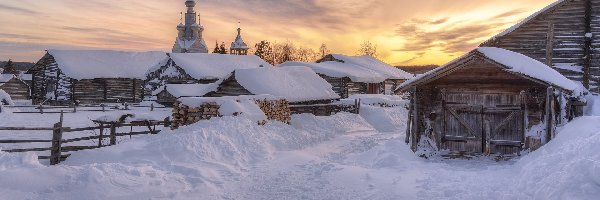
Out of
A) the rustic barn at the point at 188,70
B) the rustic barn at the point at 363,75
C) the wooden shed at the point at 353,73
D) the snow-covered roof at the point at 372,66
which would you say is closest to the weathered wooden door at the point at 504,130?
the rustic barn at the point at 188,70

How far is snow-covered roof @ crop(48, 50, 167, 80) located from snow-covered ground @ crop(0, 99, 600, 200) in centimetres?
3166

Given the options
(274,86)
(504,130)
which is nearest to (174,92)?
(274,86)

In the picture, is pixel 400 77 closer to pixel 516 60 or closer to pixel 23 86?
pixel 516 60

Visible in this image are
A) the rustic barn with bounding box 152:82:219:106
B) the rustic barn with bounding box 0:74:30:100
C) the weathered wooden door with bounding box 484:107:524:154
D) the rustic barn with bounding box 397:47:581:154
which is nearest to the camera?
the rustic barn with bounding box 397:47:581:154

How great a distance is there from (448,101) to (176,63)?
108 feet

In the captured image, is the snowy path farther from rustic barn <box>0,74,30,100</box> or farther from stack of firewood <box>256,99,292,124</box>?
rustic barn <box>0,74,30,100</box>

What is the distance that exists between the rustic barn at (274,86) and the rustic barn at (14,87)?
1790 inches

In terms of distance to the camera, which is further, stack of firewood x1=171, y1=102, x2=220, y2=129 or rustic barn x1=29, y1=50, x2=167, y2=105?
rustic barn x1=29, y1=50, x2=167, y2=105

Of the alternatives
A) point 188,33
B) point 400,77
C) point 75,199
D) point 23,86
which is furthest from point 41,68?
point 75,199

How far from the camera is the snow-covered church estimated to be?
6900cm

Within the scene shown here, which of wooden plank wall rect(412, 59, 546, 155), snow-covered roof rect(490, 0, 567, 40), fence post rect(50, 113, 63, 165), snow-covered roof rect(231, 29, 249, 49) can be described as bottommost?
fence post rect(50, 113, 63, 165)

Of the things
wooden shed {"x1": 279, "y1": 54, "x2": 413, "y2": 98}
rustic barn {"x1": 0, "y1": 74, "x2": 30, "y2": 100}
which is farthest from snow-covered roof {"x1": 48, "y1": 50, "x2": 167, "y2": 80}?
wooden shed {"x1": 279, "y1": 54, "x2": 413, "y2": 98}

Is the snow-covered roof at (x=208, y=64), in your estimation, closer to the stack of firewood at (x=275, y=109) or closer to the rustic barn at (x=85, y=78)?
the rustic barn at (x=85, y=78)

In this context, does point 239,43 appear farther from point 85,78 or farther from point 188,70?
point 188,70
